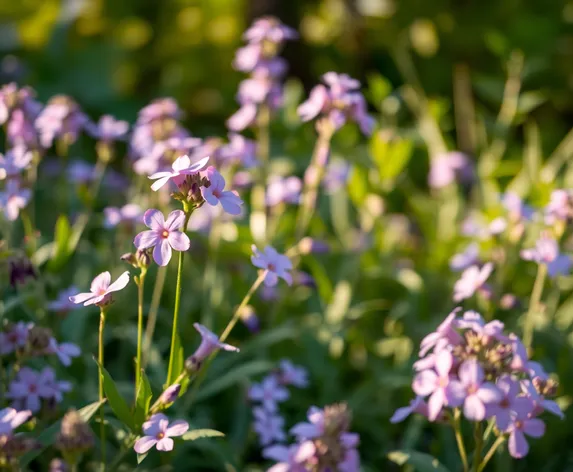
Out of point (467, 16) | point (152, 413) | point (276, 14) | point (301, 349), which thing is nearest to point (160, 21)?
point (276, 14)

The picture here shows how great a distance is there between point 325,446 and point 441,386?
0.86 ft

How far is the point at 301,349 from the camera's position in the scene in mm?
2607

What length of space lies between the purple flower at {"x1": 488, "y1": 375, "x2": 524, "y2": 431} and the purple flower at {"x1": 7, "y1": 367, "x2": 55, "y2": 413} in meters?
1.04

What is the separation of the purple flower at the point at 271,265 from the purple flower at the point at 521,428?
0.55 meters

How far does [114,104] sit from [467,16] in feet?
8.15

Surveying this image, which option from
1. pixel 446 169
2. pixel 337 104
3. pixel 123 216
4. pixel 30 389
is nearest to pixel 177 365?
pixel 30 389

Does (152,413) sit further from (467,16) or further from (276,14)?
(467,16)

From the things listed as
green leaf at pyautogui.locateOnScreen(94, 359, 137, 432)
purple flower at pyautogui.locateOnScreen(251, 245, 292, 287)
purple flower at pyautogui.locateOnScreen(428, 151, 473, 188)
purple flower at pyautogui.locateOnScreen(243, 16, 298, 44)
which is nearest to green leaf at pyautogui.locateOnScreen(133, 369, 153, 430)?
green leaf at pyautogui.locateOnScreen(94, 359, 137, 432)

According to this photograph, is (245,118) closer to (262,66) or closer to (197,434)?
(262,66)

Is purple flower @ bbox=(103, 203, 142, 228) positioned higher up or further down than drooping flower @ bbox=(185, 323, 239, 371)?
further down

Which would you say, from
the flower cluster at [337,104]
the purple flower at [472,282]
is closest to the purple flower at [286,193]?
the flower cluster at [337,104]

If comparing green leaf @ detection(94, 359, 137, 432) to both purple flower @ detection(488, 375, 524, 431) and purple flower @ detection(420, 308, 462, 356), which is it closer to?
purple flower @ detection(420, 308, 462, 356)

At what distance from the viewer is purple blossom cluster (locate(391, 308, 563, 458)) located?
1371 millimetres

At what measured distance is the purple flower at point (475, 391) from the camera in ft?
4.40
